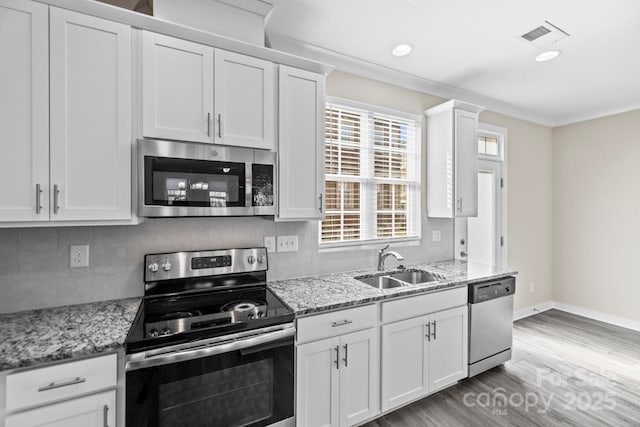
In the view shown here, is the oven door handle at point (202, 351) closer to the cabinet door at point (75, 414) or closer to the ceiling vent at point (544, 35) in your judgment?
the cabinet door at point (75, 414)

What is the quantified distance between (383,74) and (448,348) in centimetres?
248

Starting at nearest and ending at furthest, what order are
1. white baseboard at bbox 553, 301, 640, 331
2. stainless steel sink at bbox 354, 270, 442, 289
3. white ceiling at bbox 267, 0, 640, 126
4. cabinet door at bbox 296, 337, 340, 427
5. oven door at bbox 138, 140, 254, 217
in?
oven door at bbox 138, 140, 254, 217, cabinet door at bbox 296, 337, 340, 427, white ceiling at bbox 267, 0, 640, 126, stainless steel sink at bbox 354, 270, 442, 289, white baseboard at bbox 553, 301, 640, 331

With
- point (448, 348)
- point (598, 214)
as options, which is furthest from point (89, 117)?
point (598, 214)

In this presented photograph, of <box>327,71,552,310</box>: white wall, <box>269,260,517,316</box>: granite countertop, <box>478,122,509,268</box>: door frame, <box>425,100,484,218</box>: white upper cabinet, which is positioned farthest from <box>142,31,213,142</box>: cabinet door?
<box>478,122,509,268</box>: door frame

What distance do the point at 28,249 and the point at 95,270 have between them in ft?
1.10

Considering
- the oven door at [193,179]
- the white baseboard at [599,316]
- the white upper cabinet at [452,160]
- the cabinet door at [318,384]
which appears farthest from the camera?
the white baseboard at [599,316]

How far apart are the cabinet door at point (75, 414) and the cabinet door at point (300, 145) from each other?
126cm

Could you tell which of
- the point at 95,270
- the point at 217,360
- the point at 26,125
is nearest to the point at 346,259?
the point at 217,360

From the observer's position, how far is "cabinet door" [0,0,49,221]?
4.47 ft

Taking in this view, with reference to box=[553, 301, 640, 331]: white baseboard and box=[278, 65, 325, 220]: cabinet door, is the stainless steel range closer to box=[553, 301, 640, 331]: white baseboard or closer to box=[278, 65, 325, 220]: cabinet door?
box=[278, 65, 325, 220]: cabinet door

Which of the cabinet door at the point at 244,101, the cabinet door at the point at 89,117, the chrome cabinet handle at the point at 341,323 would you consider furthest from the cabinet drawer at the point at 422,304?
the cabinet door at the point at 89,117

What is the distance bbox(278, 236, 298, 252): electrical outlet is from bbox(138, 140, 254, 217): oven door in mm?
523

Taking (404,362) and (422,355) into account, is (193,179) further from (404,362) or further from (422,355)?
(422,355)

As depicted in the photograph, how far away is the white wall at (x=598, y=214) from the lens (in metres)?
3.80
